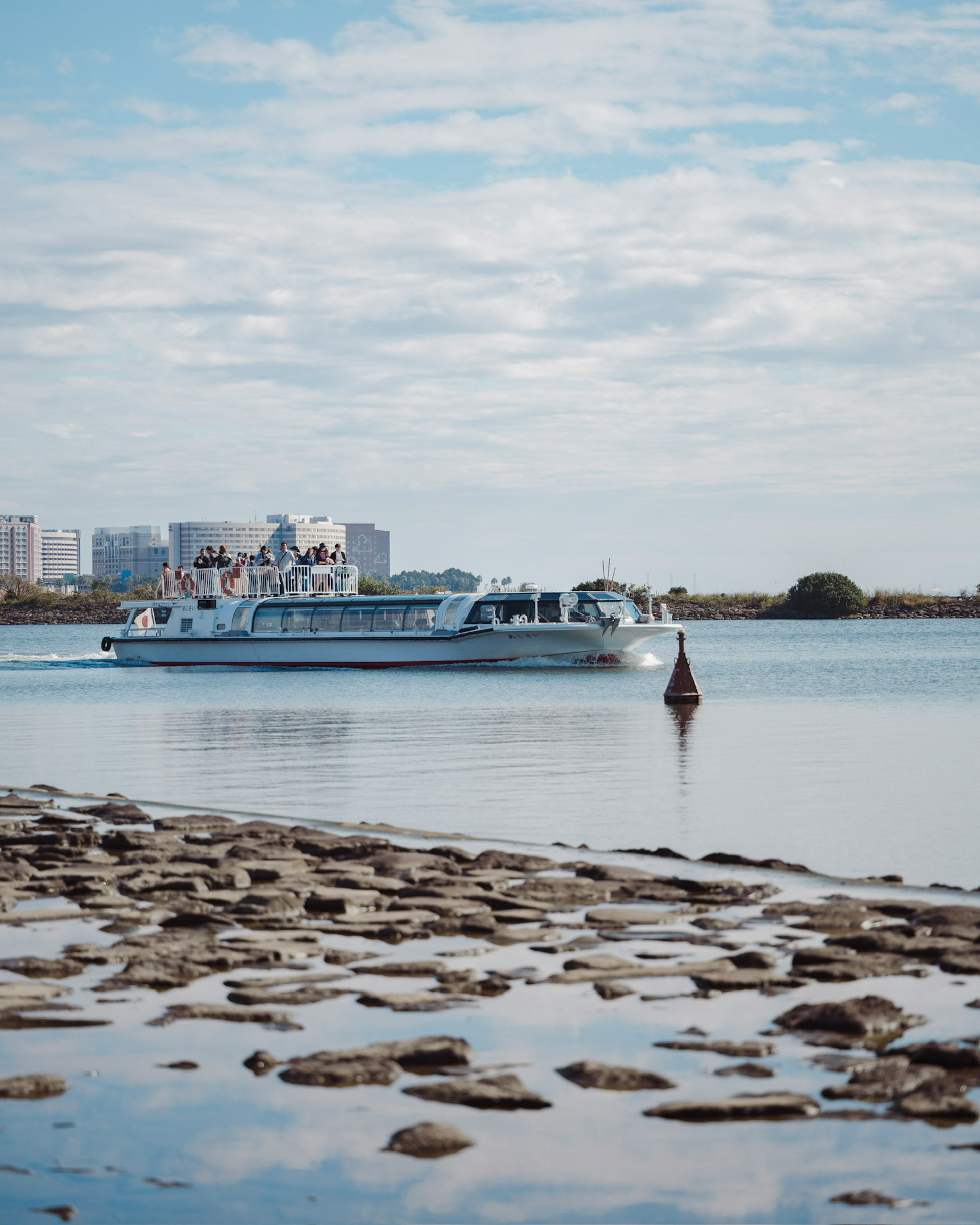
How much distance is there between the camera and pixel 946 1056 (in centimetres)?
568

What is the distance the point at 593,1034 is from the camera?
6.23 m

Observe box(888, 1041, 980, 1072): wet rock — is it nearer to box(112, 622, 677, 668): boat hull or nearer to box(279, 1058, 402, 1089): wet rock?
box(279, 1058, 402, 1089): wet rock

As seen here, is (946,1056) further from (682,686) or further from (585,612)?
(585,612)

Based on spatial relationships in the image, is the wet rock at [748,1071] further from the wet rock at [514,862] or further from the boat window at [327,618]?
the boat window at [327,618]

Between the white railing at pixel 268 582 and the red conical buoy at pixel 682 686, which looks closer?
the red conical buoy at pixel 682 686

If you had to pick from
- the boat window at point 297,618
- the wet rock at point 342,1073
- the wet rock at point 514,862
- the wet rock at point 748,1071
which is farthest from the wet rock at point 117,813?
the boat window at point 297,618

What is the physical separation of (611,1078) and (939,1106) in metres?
1.20

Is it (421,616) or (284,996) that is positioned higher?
(421,616)

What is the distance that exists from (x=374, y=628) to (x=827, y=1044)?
175 feet

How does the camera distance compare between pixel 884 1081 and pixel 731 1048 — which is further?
pixel 731 1048

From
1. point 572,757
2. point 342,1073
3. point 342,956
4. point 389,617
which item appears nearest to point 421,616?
point 389,617

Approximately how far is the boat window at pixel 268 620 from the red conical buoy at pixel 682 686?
27529 millimetres

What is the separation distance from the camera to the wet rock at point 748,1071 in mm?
5602

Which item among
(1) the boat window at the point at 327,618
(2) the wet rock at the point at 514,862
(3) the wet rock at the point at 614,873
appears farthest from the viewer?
(1) the boat window at the point at 327,618
